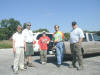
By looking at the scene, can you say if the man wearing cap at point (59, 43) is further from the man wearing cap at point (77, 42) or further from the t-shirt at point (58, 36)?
the man wearing cap at point (77, 42)

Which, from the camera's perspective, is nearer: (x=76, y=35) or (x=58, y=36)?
(x=76, y=35)

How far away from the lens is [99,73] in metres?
5.89

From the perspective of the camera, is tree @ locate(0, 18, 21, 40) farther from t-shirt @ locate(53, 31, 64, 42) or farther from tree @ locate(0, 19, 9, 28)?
t-shirt @ locate(53, 31, 64, 42)

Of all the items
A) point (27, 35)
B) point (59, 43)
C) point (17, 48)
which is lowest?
point (17, 48)

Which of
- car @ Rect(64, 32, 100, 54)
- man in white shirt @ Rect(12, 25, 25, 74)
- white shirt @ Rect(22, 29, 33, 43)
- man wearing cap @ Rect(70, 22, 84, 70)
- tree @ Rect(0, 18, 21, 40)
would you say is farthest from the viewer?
tree @ Rect(0, 18, 21, 40)

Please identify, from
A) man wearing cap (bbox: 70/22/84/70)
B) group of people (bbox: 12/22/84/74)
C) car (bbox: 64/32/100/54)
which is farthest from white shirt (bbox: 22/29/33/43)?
car (bbox: 64/32/100/54)

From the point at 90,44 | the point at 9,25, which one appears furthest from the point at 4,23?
the point at 90,44

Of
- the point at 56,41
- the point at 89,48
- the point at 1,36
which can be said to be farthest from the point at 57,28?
the point at 1,36

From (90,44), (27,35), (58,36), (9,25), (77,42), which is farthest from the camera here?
(9,25)

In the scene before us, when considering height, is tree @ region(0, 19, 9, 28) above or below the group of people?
above

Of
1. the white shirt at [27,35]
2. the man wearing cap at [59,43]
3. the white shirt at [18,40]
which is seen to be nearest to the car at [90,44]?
the man wearing cap at [59,43]

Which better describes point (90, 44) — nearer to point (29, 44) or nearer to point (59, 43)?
point (59, 43)

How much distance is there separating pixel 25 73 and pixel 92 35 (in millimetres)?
5612

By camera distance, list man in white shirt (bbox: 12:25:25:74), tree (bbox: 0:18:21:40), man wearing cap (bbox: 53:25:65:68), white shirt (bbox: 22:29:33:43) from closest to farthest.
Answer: man in white shirt (bbox: 12:25:25:74), white shirt (bbox: 22:29:33:43), man wearing cap (bbox: 53:25:65:68), tree (bbox: 0:18:21:40)
